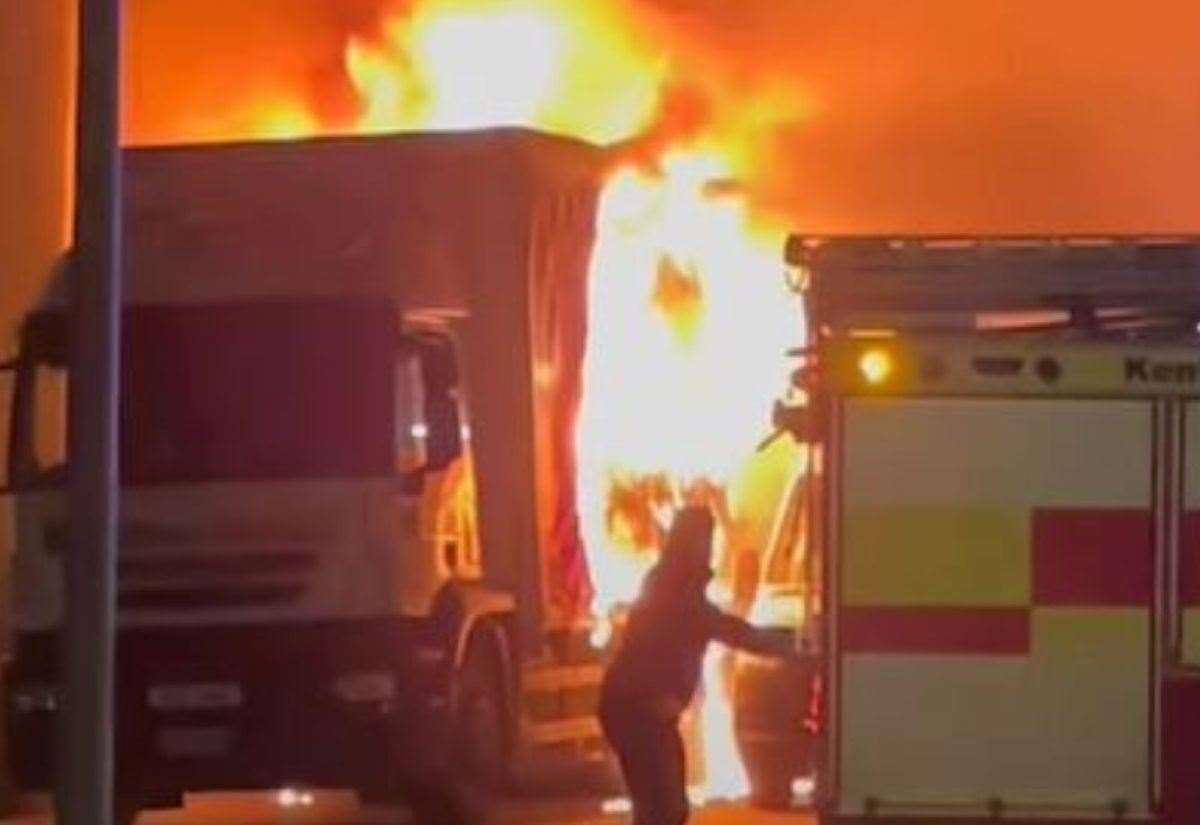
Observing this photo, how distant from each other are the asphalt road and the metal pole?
941 centimetres

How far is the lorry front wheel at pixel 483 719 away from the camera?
20.1 metres

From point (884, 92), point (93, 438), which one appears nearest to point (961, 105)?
point (884, 92)

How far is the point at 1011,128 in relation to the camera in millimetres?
32781

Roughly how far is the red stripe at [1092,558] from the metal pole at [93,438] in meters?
3.59

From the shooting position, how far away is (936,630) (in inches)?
532

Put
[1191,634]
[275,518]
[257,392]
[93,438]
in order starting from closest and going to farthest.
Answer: [93,438], [1191,634], [275,518], [257,392]

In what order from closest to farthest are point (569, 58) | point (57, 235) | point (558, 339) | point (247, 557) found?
point (247, 557) < point (558, 339) < point (57, 235) < point (569, 58)

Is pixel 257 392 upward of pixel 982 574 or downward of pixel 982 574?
upward

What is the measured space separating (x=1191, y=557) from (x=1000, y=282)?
4.91ft

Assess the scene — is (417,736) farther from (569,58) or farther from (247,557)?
(569,58)

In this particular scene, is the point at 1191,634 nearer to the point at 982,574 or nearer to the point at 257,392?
the point at 982,574

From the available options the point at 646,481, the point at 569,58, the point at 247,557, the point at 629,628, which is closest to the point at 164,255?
the point at 247,557

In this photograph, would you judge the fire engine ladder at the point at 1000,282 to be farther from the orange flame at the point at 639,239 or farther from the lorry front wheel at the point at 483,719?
the orange flame at the point at 639,239

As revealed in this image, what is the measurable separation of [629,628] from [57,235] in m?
10.6
